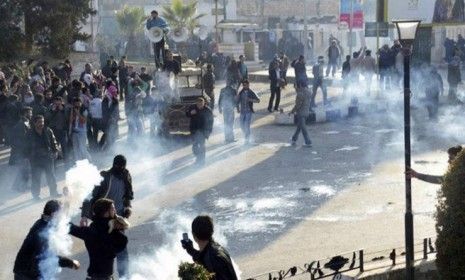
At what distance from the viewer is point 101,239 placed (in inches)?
374

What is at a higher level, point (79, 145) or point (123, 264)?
point (79, 145)

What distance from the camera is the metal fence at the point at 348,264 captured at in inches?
424

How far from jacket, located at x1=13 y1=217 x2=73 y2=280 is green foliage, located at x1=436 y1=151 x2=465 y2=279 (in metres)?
3.65

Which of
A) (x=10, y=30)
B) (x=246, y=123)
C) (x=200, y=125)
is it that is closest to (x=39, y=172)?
(x=200, y=125)

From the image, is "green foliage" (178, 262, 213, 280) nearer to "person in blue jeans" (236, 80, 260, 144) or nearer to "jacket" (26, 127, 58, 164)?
"jacket" (26, 127, 58, 164)

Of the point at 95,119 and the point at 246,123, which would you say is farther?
the point at 246,123

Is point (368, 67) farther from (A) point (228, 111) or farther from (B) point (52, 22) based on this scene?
(B) point (52, 22)

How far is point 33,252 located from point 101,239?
0.64 metres

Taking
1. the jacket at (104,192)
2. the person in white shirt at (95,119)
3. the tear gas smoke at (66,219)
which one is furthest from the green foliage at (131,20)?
the jacket at (104,192)

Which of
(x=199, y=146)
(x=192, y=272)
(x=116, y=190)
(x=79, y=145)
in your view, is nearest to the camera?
(x=192, y=272)

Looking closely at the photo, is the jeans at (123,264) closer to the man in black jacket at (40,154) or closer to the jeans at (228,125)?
the man in black jacket at (40,154)

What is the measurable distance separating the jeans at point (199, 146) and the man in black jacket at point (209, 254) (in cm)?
1182

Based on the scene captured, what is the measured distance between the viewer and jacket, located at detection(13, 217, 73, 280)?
9.43 m

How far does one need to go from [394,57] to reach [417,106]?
3.86 metres
